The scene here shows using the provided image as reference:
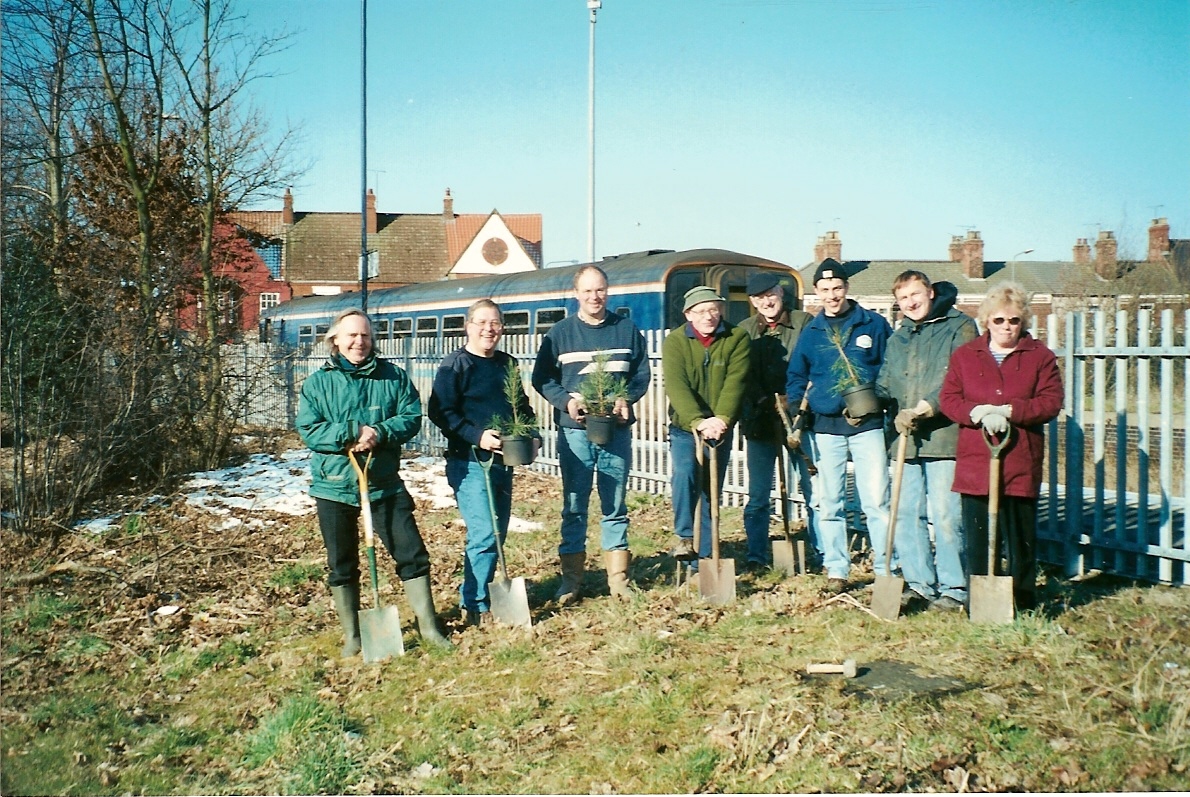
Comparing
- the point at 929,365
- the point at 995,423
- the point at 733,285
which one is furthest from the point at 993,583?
the point at 733,285

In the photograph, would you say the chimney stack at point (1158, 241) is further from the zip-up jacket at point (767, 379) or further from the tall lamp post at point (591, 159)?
the zip-up jacket at point (767, 379)

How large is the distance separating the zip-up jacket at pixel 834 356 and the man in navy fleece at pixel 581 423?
1.00m

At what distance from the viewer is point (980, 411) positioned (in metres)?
4.69

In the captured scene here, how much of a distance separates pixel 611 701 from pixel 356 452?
5.93ft

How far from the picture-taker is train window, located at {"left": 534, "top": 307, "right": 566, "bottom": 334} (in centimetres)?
1467

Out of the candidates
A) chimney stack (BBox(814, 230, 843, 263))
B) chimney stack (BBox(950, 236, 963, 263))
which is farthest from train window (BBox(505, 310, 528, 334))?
chimney stack (BBox(950, 236, 963, 263))

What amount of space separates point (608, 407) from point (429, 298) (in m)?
12.8

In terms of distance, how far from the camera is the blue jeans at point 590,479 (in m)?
5.57

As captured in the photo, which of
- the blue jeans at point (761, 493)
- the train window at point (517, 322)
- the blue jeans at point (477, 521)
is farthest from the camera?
the train window at point (517, 322)

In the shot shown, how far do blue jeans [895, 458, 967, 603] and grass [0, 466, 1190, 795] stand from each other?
0.28 meters

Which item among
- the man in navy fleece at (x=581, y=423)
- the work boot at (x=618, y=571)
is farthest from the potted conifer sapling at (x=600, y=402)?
the work boot at (x=618, y=571)

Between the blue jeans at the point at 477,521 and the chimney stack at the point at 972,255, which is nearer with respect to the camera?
the blue jeans at the point at 477,521

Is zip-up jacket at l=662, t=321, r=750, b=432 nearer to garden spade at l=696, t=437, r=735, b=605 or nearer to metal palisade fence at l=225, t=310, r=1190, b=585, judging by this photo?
garden spade at l=696, t=437, r=735, b=605

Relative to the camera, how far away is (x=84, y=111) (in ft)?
35.0
